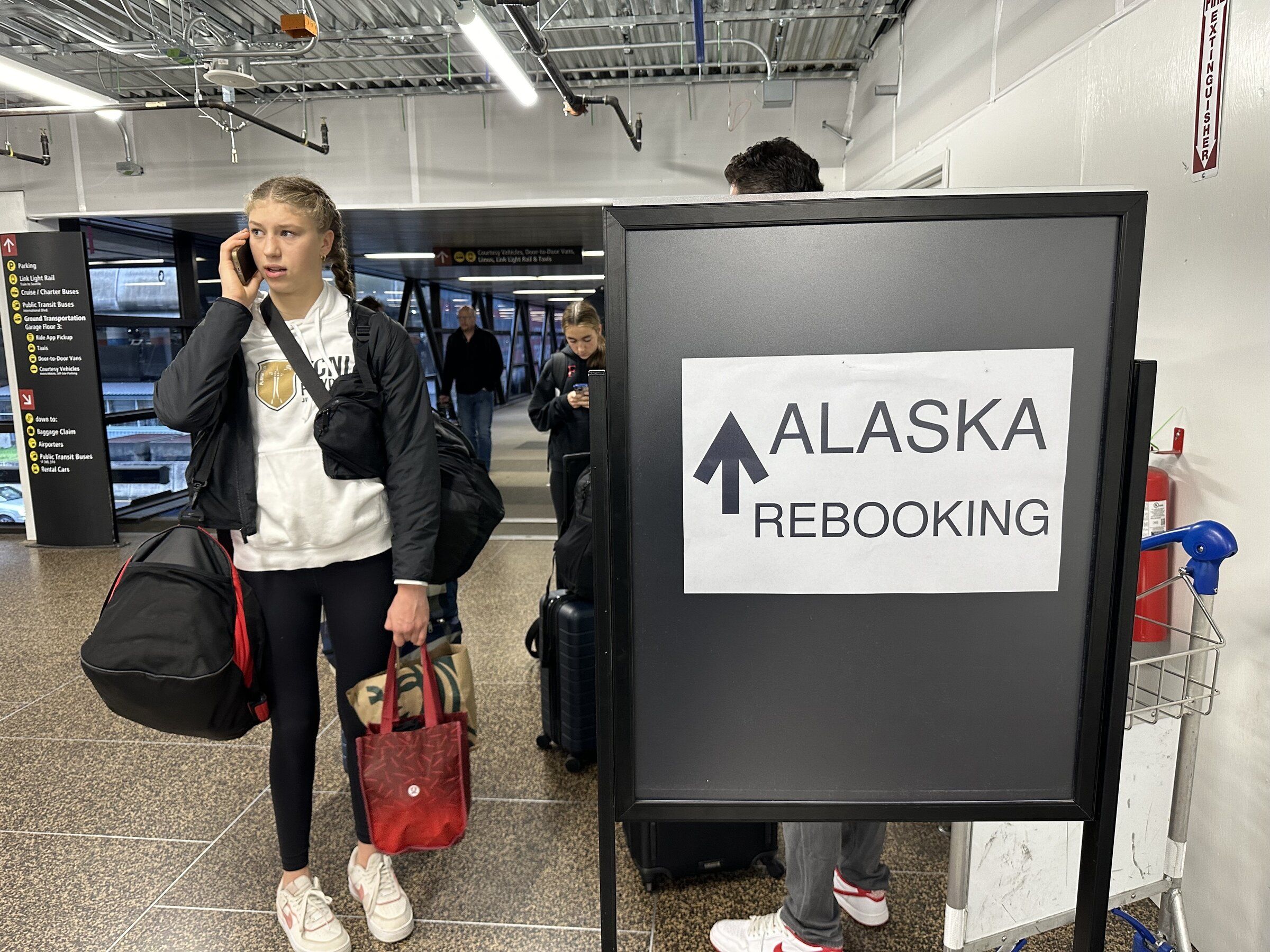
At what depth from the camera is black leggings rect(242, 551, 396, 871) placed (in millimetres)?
1824

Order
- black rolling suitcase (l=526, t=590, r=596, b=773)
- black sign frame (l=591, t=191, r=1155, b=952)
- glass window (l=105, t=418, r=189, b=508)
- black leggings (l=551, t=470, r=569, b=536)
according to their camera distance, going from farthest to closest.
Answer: glass window (l=105, t=418, r=189, b=508), black leggings (l=551, t=470, r=569, b=536), black rolling suitcase (l=526, t=590, r=596, b=773), black sign frame (l=591, t=191, r=1155, b=952)

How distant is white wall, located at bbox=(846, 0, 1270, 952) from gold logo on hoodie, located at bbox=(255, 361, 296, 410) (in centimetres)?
160

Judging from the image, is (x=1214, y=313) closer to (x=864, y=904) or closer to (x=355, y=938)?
(x=864, y=904)

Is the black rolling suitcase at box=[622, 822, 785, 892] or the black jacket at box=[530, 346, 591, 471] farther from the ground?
the black jacket at box=[530, 346, 591, 471]

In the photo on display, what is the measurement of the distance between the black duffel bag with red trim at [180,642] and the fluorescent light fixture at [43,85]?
291 centimetres

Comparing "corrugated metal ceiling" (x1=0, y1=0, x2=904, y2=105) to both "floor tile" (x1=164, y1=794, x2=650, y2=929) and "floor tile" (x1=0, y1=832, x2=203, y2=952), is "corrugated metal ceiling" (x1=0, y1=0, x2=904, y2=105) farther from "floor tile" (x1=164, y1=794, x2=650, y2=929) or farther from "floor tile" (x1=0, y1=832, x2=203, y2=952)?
"floor tile" (x1=0, y1=832, x2=203, y2=952)

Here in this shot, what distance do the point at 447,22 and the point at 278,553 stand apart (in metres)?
3.53

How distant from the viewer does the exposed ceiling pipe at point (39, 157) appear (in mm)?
5199

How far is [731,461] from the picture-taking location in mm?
1030

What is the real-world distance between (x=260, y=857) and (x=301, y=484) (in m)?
1.17

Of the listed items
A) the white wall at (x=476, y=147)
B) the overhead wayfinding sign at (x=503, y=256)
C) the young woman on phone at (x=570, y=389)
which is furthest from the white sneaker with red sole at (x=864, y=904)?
the overhead wayfinding sign at (x=503, y=256)

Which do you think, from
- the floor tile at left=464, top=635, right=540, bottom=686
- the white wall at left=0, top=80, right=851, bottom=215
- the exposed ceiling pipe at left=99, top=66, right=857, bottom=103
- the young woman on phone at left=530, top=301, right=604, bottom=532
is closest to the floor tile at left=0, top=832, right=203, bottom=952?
the floor tile at left=464, top=635, right=540, bottom=686

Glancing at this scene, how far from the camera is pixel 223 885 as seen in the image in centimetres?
214

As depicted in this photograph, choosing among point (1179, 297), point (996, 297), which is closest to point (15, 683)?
point (996, 297)
